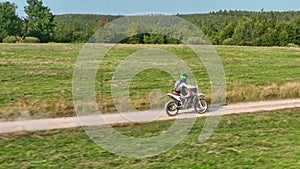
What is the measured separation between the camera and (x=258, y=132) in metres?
10.1

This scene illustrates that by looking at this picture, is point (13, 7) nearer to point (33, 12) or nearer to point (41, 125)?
point (33, 12)

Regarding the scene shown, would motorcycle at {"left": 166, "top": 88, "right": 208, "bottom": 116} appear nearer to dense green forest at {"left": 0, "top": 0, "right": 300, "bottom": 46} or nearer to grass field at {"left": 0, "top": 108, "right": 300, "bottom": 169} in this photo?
grass field at {"left": 0, "top": 108, "right": 300, "bottom": 169}

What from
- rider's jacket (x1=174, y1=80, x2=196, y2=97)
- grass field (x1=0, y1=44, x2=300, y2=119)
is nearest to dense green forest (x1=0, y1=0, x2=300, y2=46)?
grass field (x1=0, y1=44, x2=300, y2=119)

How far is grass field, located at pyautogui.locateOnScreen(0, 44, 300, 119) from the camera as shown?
13.1 meters

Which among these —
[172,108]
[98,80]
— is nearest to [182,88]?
[172,108]

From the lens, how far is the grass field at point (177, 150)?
7410 mm

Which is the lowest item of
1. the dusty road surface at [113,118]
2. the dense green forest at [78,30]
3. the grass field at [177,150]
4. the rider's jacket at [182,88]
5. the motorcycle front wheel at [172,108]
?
the grass field at [177,150]

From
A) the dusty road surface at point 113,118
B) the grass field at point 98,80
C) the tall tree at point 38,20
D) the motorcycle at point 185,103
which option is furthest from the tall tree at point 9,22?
the motorcycle at point 185,103

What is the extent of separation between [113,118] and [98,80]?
903 cm

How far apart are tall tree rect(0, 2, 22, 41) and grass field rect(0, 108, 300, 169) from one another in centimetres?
6279

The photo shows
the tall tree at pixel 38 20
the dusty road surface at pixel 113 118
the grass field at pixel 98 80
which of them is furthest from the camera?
the tall tree at pixel 38 20

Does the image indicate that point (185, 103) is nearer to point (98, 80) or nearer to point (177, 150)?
point (177, 150)

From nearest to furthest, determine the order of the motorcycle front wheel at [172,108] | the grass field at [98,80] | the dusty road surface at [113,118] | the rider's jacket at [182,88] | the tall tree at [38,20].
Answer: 1. the dusty road surface at [113,118]
2. the motorcycle front wheel at [172,108]
3. the rider's jacket at [182,88]
4. the grass field at [98,80]
5. the tall tree at [38,20]

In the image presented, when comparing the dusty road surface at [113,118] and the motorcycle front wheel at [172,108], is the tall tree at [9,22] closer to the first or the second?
the dusty road surface at [113,118]
